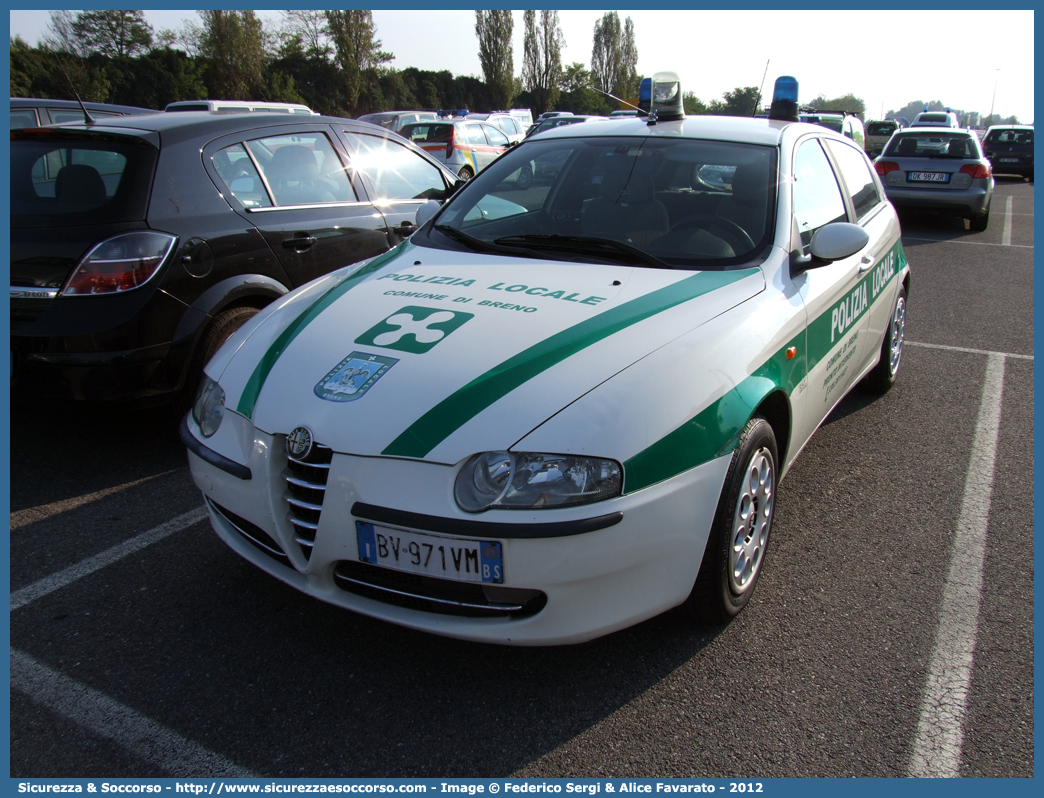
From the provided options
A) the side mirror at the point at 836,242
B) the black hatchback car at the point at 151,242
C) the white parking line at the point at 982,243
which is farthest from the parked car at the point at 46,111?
the white parking line at the point at 982,243

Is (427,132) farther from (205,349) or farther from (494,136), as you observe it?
(205,349)

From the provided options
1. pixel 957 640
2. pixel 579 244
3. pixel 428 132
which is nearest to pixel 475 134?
pixel 428 132

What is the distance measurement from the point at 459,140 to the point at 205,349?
1299 cm

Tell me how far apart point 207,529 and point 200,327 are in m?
1.11

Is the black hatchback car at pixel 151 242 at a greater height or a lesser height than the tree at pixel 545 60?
lesser

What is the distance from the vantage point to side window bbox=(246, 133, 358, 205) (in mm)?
4422

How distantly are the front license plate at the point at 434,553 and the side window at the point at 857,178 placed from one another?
2.96m

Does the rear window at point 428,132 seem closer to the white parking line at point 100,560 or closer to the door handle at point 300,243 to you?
the door handle at point 300,243

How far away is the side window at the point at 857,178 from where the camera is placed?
13.4 ft

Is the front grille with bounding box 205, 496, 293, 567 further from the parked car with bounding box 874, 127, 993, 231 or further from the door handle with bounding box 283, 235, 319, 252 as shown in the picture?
the parked car with bounding box 874, 127, 993, 231

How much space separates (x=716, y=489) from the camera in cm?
235

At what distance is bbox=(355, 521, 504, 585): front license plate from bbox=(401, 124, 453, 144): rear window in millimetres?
15013

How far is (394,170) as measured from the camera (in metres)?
5.24

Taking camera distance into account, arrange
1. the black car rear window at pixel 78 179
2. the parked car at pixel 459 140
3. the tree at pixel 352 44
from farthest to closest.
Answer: the tree at pixel 352 44 < the parked car at pixel 459 140 < the black car rear window at pixel 78 179
